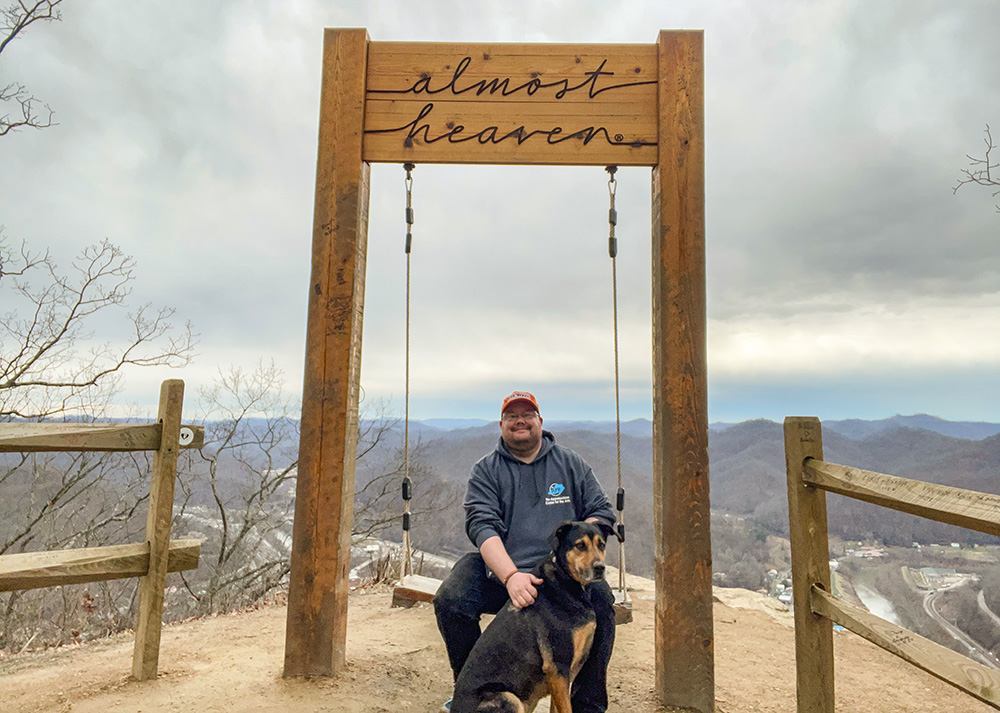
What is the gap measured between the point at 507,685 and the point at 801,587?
127 centimetres

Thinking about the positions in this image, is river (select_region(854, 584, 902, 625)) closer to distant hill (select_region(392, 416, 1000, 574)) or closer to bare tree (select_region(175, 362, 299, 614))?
distant hill (select_region(392, 416, 1000, 574))

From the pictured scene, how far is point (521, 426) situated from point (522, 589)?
82cm

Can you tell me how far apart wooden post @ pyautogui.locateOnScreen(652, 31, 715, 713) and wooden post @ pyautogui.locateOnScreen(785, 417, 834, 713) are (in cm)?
72

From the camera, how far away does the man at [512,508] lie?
279 centimetres

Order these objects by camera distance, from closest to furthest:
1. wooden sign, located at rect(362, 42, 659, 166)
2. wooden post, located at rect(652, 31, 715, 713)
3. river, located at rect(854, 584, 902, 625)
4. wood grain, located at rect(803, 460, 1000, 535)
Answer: wood grain, located at rect(803, 460, 1000, 535), wooden post, located at rect(652, 31, 715, 713), wooden sign, located at rect(362, 42, 659, 166), river, located at rect(854, 584, 902, 625)

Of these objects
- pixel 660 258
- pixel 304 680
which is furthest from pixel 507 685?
pixel 660 258

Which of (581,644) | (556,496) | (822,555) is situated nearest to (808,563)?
(822,555)

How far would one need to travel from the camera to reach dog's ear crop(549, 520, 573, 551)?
2.38m

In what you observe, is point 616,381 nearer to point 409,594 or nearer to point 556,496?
point 556,496

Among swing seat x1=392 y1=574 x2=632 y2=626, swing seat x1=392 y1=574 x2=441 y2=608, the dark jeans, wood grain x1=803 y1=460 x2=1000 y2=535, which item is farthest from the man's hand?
swing seat x1=392 y1=574 x2=441 y2=608

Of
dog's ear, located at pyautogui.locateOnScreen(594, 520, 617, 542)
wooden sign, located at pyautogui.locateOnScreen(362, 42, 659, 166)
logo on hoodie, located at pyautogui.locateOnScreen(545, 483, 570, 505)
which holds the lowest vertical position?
dog's ear, located at pyautogui.locateOnScreen(594, 520, 617, 542)

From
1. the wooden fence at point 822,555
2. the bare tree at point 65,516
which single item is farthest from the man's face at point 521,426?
the bare tree at point 65,516

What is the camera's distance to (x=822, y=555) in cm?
238

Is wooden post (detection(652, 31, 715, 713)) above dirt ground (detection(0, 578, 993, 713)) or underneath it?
above
